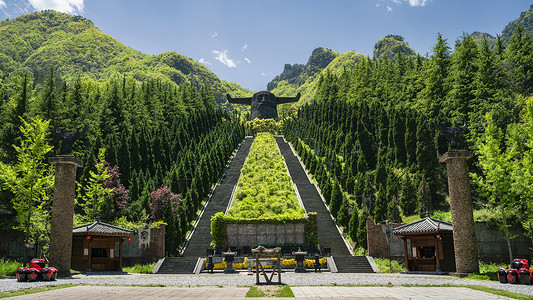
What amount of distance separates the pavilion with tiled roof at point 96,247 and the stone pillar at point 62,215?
3005 millimetres

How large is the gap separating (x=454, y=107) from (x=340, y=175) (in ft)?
45.1

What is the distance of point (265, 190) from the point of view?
38.1 metres

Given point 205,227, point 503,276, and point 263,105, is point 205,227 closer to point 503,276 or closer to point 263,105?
point 503,276

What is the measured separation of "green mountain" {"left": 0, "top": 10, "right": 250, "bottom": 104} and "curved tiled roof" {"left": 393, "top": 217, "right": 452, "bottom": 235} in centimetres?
12398

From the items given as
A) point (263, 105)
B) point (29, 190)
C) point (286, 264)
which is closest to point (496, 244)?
point (286, 264)

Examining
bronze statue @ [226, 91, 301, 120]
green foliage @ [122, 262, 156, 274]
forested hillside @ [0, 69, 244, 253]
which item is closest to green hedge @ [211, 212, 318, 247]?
forested hillside @ [0, 69, 244, 253]

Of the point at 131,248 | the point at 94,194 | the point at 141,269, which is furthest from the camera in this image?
the point at 94,194

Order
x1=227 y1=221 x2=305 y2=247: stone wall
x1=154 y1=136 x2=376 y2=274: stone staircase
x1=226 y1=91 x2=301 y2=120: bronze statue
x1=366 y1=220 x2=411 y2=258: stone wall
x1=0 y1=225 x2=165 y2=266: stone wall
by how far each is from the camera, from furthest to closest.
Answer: x1=226 y1=91 x2=301 y2=120: bronze statue, x1=227 y1=221 x2=305 y2=247: stone wall, x1=366 y1=220 x2=411 y2=258: stone wall, x1=0 y1=225 x2=165 y2=266: stone wall, x1=154 y1=136 x2=376 y2=274: stone staircase

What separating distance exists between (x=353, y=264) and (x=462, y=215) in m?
7.22

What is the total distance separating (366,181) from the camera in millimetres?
36156

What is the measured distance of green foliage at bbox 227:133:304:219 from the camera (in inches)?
1255

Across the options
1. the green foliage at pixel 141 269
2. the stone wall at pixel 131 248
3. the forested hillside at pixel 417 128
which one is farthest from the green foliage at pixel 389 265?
the stone wall at pixel 131 248

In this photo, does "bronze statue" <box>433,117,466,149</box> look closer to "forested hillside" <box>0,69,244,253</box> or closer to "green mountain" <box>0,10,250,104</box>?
"forested hillside" <box>0,69,244,253</box>

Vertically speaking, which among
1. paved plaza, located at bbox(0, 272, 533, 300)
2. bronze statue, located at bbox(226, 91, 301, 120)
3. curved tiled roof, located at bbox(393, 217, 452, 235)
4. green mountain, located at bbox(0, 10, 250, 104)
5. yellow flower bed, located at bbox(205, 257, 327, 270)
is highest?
green mountain, located at bbox(0, 10, 250, 104)
